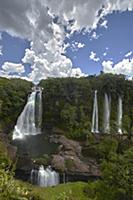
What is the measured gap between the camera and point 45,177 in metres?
31.8

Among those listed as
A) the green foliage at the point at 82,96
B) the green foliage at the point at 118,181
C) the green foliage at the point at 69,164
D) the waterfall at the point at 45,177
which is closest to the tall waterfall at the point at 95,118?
the green foliage at the point at 82,96

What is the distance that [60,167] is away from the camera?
3244 centimetres

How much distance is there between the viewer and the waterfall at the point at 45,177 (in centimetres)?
3167

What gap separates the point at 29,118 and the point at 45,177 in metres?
23.4

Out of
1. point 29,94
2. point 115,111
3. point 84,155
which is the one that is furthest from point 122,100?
point 84,155

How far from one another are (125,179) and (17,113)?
3701 centimetres

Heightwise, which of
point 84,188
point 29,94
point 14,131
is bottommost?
point 84,188

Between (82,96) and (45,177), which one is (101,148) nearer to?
(45,177)

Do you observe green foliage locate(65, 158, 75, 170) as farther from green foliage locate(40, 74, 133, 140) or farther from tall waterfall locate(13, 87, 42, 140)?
green foliage locate(40, 74, 133, 140)

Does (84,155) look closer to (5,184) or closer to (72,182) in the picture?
(72,182)

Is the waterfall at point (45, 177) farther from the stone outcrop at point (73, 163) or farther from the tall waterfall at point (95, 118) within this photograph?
the tall waterfall at point (95, 118)

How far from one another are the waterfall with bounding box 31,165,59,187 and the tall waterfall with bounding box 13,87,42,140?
1832cm

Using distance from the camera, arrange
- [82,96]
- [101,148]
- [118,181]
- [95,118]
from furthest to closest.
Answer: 1. [82,96]
2. [95,118]
3. [101,148]
4. [118,181]

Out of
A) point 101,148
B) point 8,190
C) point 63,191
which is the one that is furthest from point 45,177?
point 8,190
